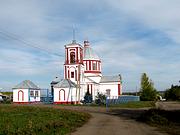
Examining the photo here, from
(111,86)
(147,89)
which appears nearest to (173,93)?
(147,89)

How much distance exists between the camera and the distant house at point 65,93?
59031mm

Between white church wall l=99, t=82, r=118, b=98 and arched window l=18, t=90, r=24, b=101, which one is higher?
white church wall l=99, t=82, r=118, b=98

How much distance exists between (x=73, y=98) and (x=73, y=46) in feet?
32.2

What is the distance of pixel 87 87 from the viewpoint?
67.4 m

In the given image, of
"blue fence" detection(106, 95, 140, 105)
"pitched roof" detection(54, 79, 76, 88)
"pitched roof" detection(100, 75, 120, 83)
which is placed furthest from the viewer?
"pitched roof" detection(100, 75, 120, 83)

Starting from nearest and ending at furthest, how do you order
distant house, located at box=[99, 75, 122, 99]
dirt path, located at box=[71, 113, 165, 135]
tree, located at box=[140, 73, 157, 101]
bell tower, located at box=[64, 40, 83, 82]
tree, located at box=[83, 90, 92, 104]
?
dirt path, located at box=[71, 113, 165, 135] < tree, located at box=[83, 90, 92, 104] < bell tower, located at box=[64, 40, 83, 82] < distant house, located at box=[99, 75, 122, 99] < tree, located at box=[140, 73, 157, 101]

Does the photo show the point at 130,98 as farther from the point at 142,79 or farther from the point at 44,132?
the point at 44,132

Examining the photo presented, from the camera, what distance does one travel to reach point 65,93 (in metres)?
59.2

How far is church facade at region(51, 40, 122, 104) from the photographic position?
59406mm

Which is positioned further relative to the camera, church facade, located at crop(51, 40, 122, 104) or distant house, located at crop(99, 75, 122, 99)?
distant house, located at crop(99, 75, 122, 99)

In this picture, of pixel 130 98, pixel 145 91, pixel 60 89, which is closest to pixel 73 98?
pixel 60 89

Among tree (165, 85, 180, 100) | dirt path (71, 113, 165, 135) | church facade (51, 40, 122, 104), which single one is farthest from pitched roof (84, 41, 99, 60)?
dirt path (71, 113, 165, 135)

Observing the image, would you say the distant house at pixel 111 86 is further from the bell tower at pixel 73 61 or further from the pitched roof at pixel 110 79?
the bell tower at pixel 73 61

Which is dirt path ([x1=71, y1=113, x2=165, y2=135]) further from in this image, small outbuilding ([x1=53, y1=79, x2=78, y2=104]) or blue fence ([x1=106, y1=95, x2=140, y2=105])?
small outbuilding ([x1=53, y1=79, x2=78, y2=104])
